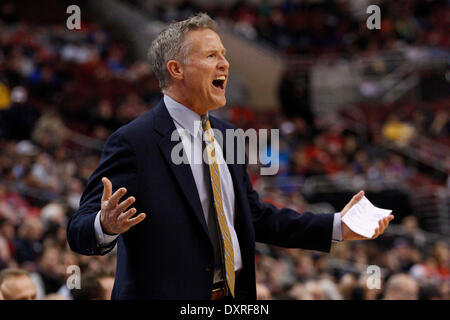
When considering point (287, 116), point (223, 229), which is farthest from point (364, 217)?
point (287, 116)

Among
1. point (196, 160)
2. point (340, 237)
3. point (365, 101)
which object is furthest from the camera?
point (365, 101)

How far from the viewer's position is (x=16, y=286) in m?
2.76

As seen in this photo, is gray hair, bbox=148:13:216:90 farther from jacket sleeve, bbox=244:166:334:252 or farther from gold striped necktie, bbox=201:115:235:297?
jacket sleeve, bbox=244:166:334:252

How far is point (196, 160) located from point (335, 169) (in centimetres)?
772

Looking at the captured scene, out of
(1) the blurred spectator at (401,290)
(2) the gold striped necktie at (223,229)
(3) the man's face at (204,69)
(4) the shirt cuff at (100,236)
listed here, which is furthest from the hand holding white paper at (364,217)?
(1) the blurred spectator at (401,290)

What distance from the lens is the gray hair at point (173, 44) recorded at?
6.66 feet

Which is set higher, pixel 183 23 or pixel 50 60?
pixel 50 60

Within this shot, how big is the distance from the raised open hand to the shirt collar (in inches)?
15.7

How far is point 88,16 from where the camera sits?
13.2m

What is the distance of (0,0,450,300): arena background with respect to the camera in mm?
5691

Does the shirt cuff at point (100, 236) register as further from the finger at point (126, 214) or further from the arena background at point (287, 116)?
the arena background at point (287, 116)

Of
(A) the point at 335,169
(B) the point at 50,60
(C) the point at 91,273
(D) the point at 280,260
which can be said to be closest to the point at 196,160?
(C) the point at 91,273
